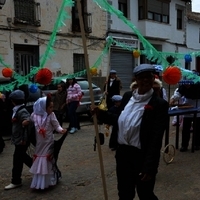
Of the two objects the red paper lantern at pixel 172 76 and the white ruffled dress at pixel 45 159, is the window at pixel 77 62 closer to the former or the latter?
the red paper lantern at pixel 172 76

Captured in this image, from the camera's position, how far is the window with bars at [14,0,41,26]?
17.1 meters

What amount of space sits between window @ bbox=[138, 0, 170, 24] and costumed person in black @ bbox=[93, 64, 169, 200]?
20.9m

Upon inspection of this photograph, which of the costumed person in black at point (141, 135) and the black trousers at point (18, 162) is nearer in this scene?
the costumed person in black at point (141, 135)

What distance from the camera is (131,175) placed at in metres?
3.72

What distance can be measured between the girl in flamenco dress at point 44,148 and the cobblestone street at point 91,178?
173 mm

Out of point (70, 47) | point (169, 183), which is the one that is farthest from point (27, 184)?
point (70, 47)

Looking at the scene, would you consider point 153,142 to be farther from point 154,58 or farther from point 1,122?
point 1,122

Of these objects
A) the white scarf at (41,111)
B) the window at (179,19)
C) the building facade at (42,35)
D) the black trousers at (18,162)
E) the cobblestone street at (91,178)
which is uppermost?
A: the window at (179,19)

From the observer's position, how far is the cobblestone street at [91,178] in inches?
201

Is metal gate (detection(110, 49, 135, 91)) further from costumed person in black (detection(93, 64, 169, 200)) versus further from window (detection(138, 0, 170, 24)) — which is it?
costumed person in black (detection(93, 64, 169, 200))

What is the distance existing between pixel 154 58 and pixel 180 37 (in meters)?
19.6

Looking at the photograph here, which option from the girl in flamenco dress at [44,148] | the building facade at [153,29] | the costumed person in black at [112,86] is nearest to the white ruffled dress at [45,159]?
the girl in flamenco dress at [44,148]

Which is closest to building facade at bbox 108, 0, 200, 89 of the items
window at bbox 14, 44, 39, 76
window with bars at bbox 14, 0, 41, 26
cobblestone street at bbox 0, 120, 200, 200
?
window at bbox 14, 44, 39, 76

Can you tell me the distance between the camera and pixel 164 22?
84.3 ft
